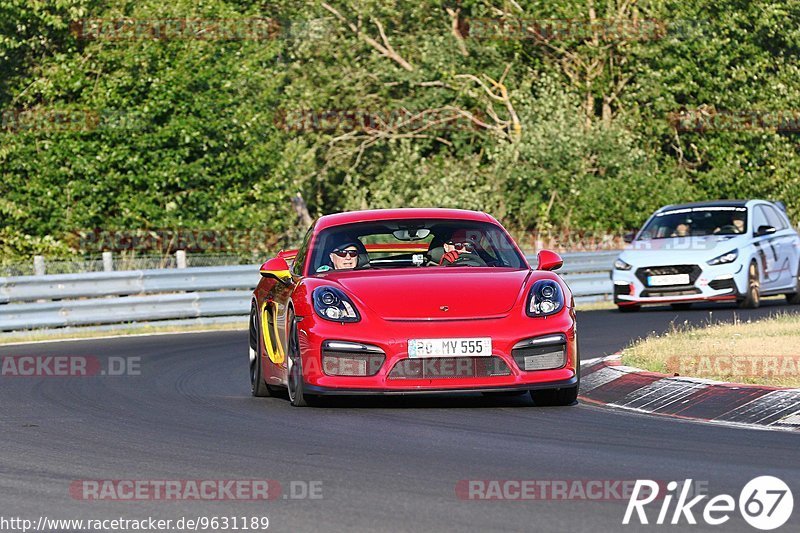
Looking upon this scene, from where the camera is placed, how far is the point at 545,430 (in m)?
9.27

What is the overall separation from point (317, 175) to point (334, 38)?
11.9 feet

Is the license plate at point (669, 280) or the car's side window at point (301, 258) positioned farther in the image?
the license plate at point (669, 280)

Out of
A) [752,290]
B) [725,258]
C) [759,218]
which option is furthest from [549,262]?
[759,218]

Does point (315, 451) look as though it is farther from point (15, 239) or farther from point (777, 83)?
point (777, 83)

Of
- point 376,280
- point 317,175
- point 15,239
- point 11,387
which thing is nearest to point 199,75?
point 15,239

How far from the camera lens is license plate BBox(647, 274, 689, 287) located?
2192 centimetres

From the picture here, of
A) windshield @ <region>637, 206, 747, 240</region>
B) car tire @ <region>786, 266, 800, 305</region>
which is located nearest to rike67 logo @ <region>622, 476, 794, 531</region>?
windshield @ <region>637, 206, 747, 240</region>

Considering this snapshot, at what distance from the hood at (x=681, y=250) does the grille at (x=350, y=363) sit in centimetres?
1245

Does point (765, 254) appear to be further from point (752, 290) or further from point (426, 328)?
point (426, 328)

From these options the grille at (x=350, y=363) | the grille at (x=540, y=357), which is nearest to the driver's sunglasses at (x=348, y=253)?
the grille at (x=350, y=363)

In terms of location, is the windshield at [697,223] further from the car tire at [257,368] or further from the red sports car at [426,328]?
the red sports car at [426,328]

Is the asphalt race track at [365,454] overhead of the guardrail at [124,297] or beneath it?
overhead

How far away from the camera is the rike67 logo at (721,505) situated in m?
6.20

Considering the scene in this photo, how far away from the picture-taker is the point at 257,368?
476 inches
